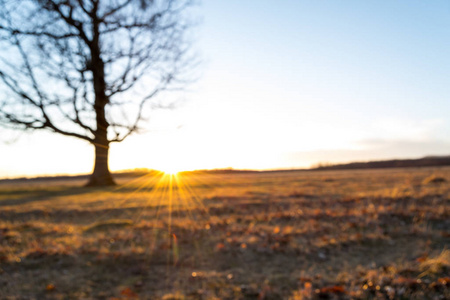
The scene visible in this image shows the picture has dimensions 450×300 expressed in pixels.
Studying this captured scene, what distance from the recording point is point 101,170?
17781 mm

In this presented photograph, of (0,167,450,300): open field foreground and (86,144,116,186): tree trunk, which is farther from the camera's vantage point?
(86,144,116,186): tree trunk

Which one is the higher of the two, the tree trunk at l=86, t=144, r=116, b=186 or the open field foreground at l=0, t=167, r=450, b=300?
the tree trunk at l=86, t=144, r=116, b=186

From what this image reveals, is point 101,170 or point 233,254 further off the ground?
point 101,170

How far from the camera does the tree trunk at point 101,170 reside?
17.3 m

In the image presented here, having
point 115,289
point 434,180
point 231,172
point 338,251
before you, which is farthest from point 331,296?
point 231,172

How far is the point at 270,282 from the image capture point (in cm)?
421

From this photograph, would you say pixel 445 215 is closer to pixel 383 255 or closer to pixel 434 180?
pixel 383 255

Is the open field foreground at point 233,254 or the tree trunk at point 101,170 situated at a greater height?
the tree trunk at point 101,170

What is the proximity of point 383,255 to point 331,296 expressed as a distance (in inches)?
86.7

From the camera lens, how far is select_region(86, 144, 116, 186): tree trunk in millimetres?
17297

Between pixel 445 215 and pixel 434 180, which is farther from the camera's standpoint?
pixel 434 180

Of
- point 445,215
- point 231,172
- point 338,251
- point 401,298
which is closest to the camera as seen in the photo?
point 401,298

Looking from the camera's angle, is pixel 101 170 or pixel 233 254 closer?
pixel 233 254

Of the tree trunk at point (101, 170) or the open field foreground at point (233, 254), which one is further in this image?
the tree trunk at point (101, 170)
